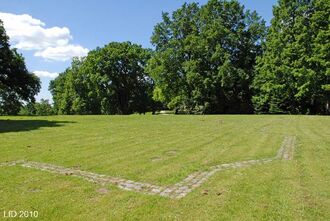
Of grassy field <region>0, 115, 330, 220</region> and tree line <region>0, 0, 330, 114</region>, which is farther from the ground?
tree line <region>0, 0, 330, 114</region>

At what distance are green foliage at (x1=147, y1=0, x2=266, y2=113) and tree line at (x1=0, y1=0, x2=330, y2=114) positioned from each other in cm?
13

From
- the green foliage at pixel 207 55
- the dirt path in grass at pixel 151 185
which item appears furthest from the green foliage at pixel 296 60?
the dirt path in grass at pixel 151 185

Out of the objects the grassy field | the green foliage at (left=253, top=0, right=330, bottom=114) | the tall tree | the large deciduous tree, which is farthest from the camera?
the large deciduous tree

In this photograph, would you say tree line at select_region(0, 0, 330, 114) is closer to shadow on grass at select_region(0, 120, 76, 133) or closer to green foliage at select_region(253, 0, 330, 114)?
green foliage at select_region(253, 0, 330, 114)

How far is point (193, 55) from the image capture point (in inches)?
1822

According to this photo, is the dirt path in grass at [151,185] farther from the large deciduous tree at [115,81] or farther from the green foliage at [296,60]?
the large deciduous tree at [115,81]

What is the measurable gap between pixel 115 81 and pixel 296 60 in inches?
1255

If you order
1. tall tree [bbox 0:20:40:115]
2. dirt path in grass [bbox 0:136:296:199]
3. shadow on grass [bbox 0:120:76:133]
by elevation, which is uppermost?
tall tree [bbox 0:20:40:115]

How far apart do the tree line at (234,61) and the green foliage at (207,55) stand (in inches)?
5.3

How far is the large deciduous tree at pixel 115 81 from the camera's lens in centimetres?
5767

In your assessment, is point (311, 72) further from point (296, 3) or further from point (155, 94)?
point (155, 94)

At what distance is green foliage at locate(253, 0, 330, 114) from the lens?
36.2 m

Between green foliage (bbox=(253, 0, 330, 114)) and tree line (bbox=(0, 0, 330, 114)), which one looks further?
tree line (bbox=(0, 0, 330, 114))

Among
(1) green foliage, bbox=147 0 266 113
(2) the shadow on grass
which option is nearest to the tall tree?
(2) the shadow on grass
